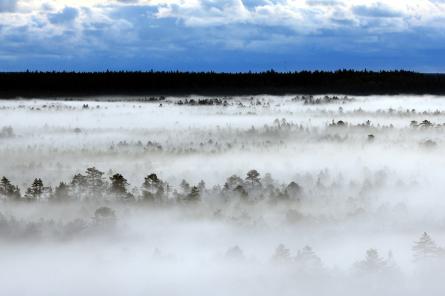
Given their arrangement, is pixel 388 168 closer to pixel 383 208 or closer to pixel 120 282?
pixel 383 208

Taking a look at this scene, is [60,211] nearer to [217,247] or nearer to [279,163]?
[217,247]

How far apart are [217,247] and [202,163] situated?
19270 mm

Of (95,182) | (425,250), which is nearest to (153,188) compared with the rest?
(95,182)

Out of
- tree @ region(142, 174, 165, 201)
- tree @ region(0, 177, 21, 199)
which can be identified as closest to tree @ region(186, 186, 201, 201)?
tree @ region(142, 174, 165, 201)

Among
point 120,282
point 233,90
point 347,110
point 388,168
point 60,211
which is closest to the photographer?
point 120,282

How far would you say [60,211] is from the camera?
30.0 metres

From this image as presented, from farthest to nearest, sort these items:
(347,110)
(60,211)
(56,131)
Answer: (347,110), (56,131), (60,211)

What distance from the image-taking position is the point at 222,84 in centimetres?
19312

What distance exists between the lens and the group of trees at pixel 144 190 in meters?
32.8

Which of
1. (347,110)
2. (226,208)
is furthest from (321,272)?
(347,110)

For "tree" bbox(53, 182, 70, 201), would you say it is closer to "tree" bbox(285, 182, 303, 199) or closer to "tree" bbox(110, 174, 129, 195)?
"tree" bbox(110, 174, 129, 195)

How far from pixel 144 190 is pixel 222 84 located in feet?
522

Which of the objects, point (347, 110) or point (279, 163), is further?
point (347, 110)

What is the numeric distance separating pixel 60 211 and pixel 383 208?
40.0 feet
